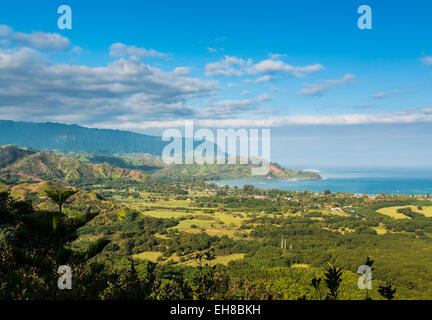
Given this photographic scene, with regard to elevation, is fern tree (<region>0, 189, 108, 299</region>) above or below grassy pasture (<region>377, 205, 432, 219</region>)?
above

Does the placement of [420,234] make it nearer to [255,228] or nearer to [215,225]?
[255,228]

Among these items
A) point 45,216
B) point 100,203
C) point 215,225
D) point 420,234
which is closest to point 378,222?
point 420,234

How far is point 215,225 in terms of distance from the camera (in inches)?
3305

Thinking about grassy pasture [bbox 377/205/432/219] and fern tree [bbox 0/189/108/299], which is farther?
grassy pasture [bbox 377/205/432/219]

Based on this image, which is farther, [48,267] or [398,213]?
[398,213]

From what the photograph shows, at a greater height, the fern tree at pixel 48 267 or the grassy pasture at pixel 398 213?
the fern tree at pixel 48 267

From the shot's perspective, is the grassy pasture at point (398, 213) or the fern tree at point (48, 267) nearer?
the fern tree at point (48, 267)

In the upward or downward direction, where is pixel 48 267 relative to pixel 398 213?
upward
